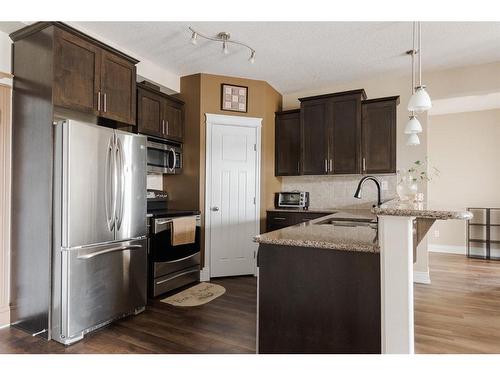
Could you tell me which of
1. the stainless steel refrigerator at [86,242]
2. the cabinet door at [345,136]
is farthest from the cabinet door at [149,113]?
the cabinet door at [345,136]

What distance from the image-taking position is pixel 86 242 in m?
2.27

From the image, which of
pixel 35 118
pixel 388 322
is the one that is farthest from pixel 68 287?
pixel 388 322

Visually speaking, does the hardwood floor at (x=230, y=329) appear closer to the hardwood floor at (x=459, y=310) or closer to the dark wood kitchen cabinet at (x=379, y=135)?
the hardwood floor at (x=459, y=310)

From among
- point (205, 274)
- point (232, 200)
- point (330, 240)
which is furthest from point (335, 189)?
point (330, 240)

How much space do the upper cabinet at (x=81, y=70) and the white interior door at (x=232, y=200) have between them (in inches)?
51.5

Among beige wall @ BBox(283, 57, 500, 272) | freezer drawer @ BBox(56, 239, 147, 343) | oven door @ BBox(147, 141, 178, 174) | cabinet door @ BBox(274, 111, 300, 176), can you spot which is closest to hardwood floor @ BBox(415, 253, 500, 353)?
beige wall @ BBox(283, 57, 500, 272)

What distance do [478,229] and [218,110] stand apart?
16.5 ft

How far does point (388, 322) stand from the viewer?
4.50ft

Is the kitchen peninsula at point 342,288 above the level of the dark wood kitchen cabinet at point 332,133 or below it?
below

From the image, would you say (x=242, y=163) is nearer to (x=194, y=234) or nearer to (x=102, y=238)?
(x=194, y=234)

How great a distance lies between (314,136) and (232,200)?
1.46 metres

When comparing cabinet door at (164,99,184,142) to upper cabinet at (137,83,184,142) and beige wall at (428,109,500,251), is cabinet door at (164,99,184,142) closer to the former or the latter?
upper cabinet at (137,83,184,142)

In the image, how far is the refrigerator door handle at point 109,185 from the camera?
2.42m

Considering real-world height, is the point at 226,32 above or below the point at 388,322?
above
